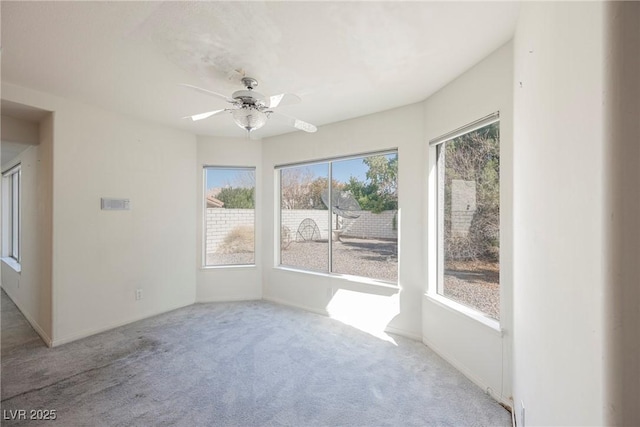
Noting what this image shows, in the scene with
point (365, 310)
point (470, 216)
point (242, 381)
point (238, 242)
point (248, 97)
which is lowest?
point (242, 381)

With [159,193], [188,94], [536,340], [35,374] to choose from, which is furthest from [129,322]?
[536,340]

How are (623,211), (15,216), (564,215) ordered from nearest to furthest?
(623,211) < (564,215) < (15,216)

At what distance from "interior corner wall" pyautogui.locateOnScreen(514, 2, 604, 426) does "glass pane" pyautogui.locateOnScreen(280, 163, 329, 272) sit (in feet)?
9.11

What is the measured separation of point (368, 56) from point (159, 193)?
10.5ft

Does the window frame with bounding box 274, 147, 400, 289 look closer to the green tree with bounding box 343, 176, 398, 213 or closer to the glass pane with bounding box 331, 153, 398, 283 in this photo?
the glass pane with bounding box 331, 153, 398, 283

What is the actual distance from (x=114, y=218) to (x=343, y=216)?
111 inches

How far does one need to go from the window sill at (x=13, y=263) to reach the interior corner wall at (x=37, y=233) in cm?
17

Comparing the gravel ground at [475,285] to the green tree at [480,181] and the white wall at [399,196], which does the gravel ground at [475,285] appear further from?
the white wall at [399,196]

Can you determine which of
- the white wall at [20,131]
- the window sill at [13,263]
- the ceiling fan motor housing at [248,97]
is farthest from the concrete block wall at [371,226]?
the window sill at [13,263]

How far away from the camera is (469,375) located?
7.74 feet

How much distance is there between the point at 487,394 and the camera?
2156 millimetres

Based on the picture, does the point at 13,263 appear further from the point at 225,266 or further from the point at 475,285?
the point at 475,285

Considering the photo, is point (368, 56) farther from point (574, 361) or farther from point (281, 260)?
point (281, 260)

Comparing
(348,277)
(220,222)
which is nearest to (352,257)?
(348,277)
